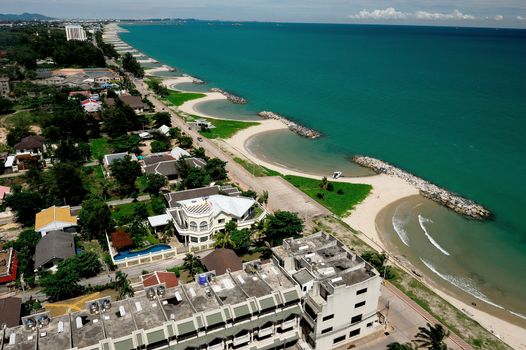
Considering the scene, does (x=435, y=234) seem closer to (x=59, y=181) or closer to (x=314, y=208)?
(x=314, y=208)

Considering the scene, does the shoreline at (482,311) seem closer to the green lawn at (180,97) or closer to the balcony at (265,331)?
the balcony at (265,331)

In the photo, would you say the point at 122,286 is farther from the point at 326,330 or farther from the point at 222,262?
the point at 326,330

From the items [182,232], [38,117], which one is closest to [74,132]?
[38,117]

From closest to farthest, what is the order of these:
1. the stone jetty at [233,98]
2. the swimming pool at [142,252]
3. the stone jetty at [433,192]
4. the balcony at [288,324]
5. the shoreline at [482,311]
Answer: the balcony at [288,324], the shoreline at [482,311], the swimming pool at [142,252], the stone jetty at [433,192], the stone jetty at [233,98]

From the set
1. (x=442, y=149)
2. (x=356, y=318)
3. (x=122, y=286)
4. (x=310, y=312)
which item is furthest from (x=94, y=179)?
(x=442, y=149)

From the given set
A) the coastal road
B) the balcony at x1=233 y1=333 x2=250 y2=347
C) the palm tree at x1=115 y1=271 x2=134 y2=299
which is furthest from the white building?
the balcony at x1=233 y1=333 x2=250 y2=347

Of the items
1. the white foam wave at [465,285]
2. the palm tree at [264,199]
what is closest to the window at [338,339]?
the white foam wave at [465,285]
